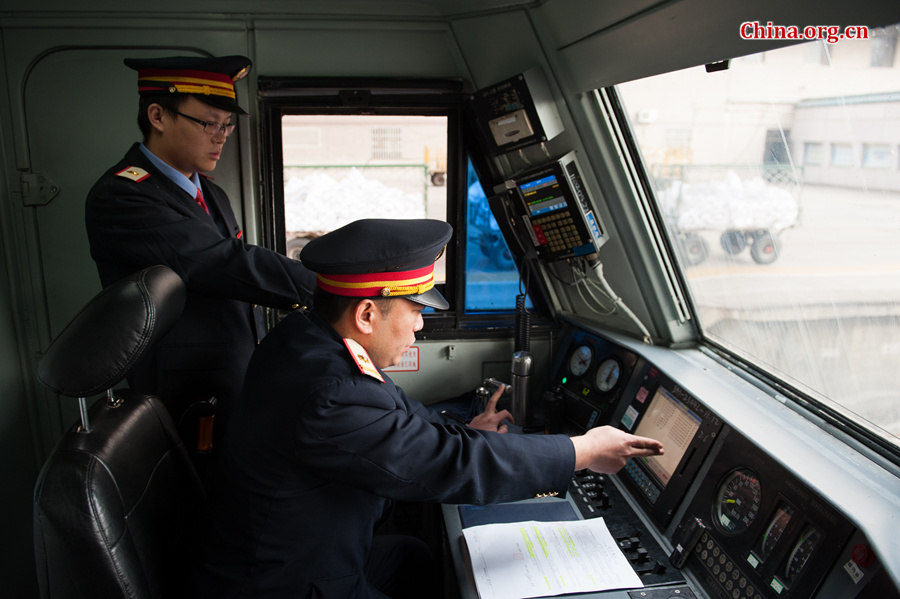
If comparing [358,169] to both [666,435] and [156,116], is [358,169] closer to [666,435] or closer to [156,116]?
[156,116]

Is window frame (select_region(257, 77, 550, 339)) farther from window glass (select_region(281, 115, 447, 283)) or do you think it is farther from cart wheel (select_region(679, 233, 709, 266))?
Answer: cart wheel (select_region(679, 233, 709, 266))

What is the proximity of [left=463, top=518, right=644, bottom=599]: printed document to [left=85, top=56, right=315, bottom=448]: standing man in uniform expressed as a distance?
3.11ft

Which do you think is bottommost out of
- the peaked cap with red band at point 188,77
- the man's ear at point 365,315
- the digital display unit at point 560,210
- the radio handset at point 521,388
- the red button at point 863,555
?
the radio handset at point 521,388

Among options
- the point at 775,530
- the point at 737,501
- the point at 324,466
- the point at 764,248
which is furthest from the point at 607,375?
the point at 324,466

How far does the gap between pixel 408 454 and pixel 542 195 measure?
1212 millimetres

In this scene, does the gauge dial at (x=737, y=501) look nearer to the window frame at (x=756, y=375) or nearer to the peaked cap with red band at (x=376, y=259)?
the window frame at (x=756, y=375)

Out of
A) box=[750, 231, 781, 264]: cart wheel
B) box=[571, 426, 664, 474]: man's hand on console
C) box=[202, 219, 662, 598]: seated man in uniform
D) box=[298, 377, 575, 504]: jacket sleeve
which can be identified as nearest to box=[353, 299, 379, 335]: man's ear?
box=[202, 219, 662, 598]: seated man in uniform

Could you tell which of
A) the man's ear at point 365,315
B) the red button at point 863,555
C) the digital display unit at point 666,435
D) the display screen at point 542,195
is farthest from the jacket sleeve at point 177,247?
the red button at point 863,555

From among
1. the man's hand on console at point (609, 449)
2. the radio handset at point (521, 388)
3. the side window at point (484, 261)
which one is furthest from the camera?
the side window at point (484, 261)

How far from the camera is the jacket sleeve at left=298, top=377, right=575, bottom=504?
116 centimetres

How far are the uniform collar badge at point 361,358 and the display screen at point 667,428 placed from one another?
32.1 inches

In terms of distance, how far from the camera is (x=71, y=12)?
224 cm

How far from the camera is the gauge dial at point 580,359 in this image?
2213mm

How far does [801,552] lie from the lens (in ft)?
3.70
